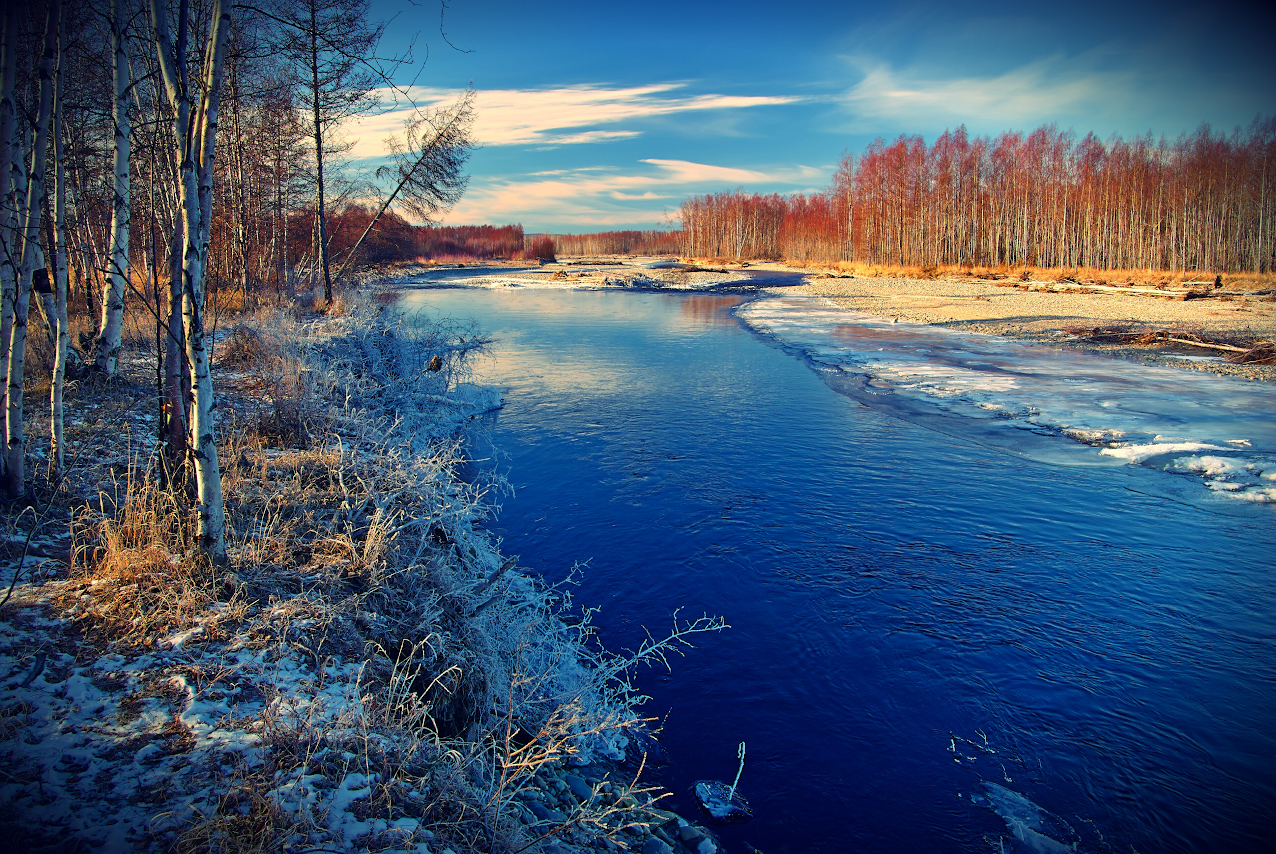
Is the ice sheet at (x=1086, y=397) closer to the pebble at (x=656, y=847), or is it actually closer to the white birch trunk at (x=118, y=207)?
the pebble at (x=656, y=847)

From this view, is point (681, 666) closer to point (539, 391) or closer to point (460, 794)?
point (460, 794)

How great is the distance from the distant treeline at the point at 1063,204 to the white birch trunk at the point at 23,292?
58070 mm

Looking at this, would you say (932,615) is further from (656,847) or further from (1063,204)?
(1063,204)

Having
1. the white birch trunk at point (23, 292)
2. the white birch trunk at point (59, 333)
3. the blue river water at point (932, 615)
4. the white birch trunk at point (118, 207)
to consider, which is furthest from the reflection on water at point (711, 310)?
the white birch trunk at point (23, 292)

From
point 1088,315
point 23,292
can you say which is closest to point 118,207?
point 23,292

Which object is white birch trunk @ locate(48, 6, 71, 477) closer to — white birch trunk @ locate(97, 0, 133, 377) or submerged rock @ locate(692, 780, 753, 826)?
white birch trunk @ locate(97, 0, 133, 377)

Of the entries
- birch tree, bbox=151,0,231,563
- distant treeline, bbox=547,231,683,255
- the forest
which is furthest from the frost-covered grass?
distant treeline, bbox=547,231,683,255

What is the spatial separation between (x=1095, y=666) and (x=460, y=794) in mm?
4910

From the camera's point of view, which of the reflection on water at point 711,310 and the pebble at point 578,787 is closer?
the pebble at point 578,787

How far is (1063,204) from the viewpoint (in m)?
54.6

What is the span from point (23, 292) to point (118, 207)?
119 inches

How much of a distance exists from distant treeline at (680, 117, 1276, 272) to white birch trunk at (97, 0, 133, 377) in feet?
189

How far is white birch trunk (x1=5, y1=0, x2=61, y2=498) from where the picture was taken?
4.36 meters

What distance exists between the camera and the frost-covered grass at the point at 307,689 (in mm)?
2566
